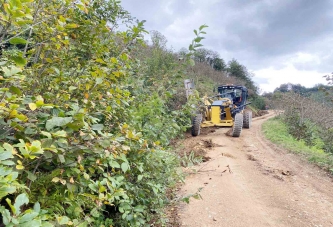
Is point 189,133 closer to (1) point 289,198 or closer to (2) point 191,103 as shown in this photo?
(1) point 289,198

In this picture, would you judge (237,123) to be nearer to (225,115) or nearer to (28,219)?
(225,115)

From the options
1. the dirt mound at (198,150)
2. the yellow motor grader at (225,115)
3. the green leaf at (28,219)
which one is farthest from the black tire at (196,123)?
the green leaf at (28,219)

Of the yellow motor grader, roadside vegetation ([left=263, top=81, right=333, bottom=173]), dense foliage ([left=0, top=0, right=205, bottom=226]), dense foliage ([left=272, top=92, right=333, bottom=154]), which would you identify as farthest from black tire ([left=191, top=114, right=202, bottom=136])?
dense foliage ([left=0, top=0, right=205, bottom=226])

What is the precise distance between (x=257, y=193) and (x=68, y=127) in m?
3.67

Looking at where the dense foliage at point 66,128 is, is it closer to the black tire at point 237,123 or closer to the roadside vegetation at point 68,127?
the roadside vegetation at point 68,127

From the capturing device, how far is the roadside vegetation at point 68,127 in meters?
1.12

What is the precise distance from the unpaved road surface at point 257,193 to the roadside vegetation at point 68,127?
976 millimetres

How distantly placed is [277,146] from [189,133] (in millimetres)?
3521

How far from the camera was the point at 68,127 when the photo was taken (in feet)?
4.24

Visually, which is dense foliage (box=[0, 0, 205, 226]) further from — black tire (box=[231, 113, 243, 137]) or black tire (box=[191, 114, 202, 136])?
black tire (box=[231, 113, 243, 137])

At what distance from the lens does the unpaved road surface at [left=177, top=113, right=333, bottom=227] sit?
3103mm

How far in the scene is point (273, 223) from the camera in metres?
2.99

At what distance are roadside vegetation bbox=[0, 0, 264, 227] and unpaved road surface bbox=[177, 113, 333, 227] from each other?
976mm

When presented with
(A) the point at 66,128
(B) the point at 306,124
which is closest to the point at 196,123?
(B) the point at 306,124
